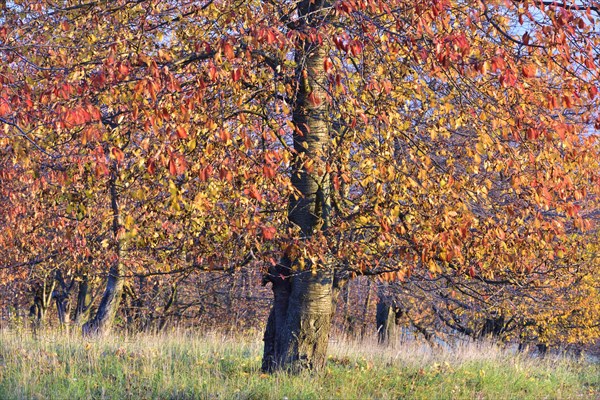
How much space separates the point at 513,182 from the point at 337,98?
2018 millimetres

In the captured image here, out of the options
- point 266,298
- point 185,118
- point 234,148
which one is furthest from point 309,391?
point 266,298

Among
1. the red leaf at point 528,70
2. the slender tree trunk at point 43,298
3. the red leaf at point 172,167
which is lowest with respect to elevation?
the slender tree trunk at point 43,298

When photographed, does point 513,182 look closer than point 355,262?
Yes

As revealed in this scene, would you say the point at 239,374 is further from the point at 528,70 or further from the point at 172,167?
the point at 528,70

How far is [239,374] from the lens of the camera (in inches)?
331

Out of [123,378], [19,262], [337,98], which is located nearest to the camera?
[337,98]

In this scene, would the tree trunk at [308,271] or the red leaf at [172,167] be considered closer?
the red leaf at [172,167]

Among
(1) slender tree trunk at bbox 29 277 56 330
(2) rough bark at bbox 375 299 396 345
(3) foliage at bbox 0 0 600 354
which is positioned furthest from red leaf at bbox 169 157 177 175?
(1) slender tree trunk at bbox 29 277 56 330

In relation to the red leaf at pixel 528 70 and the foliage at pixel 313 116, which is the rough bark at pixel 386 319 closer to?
the foliage at pixel 313 116

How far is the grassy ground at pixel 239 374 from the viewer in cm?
736

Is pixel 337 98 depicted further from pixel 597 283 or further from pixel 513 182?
pixel 597 283

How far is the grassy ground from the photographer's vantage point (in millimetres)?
7355

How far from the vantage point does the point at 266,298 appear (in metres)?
23.2

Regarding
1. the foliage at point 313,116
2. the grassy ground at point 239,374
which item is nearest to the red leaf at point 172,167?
the foliage at point 313,116
